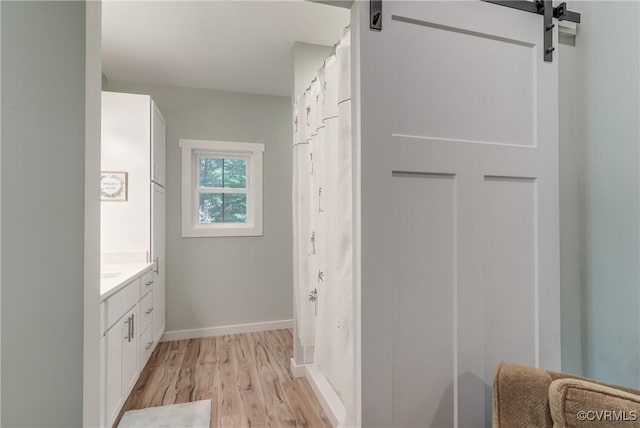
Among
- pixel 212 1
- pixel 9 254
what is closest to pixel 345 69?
pixel 212 1

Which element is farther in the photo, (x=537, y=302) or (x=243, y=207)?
(x=243, y=207)

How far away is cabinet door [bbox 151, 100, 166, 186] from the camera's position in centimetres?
253

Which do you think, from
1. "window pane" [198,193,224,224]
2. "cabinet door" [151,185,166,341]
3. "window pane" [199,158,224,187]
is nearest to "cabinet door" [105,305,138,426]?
"cabinet door" [151,185,166,341]

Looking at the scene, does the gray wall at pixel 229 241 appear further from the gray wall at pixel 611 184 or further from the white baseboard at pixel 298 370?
the gray wall at pixel 611 184

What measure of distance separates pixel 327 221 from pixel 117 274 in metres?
1.55

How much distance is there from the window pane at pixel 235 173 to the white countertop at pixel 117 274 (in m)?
1.25

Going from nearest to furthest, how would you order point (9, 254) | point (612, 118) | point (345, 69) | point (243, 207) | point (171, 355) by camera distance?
1. point (9, 254)
2. point (612, 118)
3. point (345, 69)
4. point (171, 355)
5. point (243, 207)

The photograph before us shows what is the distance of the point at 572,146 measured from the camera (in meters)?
1.19

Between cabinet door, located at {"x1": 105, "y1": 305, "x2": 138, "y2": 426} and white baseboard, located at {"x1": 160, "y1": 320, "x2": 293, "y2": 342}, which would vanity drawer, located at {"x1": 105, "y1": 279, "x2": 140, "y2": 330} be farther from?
white baseboard, located at {"x1": 160, "y1": 320, "x2": 293, "y2": 342}

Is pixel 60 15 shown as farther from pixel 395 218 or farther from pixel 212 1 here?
pixel 212 1

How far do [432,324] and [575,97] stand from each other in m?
1.03

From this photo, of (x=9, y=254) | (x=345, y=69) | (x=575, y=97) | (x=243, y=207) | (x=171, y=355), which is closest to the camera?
(x=9, y=254)

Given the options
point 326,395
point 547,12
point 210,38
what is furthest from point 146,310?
point 547,12

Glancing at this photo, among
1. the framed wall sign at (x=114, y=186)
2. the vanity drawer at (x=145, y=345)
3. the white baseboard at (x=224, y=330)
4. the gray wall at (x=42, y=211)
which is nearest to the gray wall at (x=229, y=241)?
the white baseboard at (x=224, y=330)
